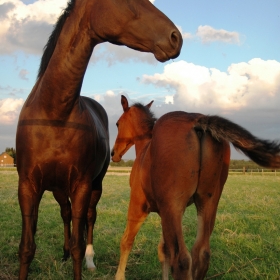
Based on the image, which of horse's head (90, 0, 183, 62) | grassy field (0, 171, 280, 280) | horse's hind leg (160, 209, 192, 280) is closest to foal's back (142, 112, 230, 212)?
horse's hind leg (160, 209, 192, 280)

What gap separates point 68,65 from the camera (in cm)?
377

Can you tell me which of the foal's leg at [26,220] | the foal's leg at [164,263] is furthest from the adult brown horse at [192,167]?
the foal's leg at [26,220]

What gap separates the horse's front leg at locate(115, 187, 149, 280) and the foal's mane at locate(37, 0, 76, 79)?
69.6 inches

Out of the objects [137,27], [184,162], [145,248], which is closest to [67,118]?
[137,27]

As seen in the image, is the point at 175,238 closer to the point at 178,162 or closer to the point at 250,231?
the point at 178,162

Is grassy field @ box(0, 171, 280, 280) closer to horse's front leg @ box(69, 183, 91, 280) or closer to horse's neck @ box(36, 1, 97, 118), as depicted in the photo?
horse's front leg @ box(69, 183, 91, 280)

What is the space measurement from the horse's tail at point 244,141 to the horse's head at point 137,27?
0.72 metres

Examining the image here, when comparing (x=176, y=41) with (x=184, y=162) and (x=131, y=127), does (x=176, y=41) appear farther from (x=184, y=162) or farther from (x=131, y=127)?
(x=131, y=127)

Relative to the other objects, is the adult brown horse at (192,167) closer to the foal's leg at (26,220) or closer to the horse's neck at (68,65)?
the horse's neck at (68,65)

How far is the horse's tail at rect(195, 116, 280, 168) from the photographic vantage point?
10.9 ft

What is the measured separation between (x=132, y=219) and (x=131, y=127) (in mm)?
1676

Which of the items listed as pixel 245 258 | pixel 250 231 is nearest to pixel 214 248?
pixel 245 258

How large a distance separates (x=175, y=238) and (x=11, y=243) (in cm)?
380

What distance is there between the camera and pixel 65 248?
5609mm
